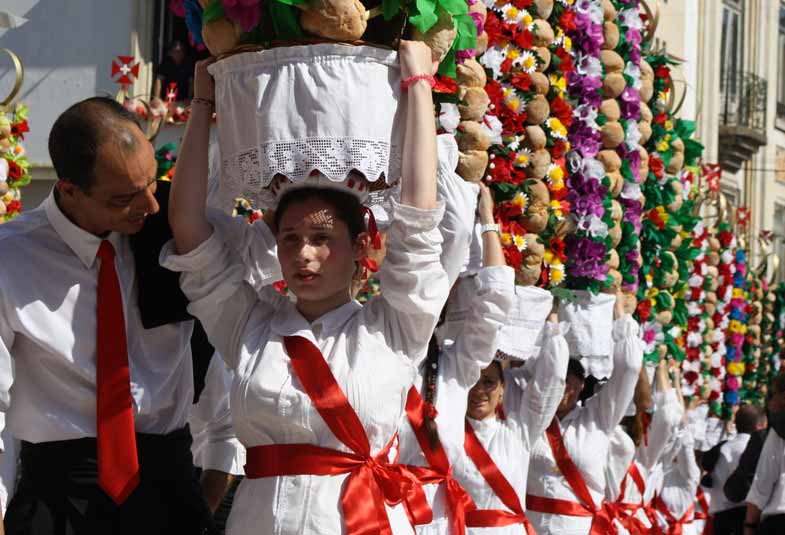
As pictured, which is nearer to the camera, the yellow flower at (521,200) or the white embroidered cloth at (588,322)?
the yellow flower at (521,200)

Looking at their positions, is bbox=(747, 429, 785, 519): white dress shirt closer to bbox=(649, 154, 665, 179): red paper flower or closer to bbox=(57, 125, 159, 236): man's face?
bbox=(649, 154, 665, 179): red paper flower

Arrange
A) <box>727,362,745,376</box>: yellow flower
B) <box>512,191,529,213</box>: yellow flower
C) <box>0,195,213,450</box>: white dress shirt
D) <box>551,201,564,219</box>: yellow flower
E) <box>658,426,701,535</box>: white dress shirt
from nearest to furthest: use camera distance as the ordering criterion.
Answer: <box>0,195,213,450</box>: white dress shirt < <box>512,191,529,213</box>: yellow flower < <box>551,201,564,219</box>: yellow flower < <box>658,426,701,535</box>: white dress shirt < <box>727,362,745,376</box>: yellow flower

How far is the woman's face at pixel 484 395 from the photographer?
6.45m

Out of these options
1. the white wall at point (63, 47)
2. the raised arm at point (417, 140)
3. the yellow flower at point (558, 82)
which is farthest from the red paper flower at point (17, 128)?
the white wall at point (63, 47)

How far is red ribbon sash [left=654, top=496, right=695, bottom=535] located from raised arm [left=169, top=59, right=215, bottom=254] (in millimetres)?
7334

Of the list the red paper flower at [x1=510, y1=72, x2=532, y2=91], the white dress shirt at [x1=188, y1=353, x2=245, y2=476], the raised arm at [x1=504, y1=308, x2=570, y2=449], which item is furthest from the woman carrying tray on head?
the red paper flower at [x1=510, y1=72, x2=532, y2=91]

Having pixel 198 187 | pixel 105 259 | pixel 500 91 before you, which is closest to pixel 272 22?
pixel 198 187

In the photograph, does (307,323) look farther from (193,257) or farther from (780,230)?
(780,230)

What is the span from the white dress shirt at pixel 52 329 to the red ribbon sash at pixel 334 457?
0.44m

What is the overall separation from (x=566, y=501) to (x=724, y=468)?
15.4ft

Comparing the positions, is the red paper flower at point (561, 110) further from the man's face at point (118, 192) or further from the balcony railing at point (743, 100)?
the balcony railing at point (743, 100)

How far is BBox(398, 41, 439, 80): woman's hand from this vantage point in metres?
3.95

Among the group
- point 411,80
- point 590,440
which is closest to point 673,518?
point 590,440

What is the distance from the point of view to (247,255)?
13.6 ft
